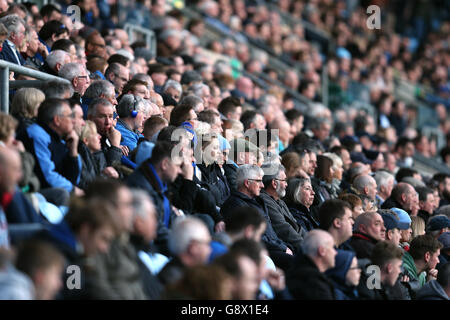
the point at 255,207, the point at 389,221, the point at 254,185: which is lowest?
the point at 389,221

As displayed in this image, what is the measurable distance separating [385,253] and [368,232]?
62 centimetres

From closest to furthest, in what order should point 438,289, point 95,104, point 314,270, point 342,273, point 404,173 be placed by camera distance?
point 314,270 → point 342,273 → point 438,289 → point 95,104 → point 404,173

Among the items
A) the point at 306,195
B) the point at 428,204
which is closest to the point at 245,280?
the point at 306,195

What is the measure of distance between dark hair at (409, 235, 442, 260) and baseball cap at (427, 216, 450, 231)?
1.02 meters

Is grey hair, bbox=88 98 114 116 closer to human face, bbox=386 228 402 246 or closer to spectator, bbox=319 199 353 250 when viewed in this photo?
spectator, bbox=319 199 353 250

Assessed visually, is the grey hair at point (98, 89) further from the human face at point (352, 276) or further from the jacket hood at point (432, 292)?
the jacket hood at point (432, 292)

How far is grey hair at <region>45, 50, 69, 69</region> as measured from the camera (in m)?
8.32

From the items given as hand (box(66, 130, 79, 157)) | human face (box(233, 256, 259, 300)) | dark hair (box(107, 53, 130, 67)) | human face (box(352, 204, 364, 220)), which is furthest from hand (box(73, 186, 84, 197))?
dark hair (box(107, 53, 130, 67))

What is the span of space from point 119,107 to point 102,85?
1.38ft

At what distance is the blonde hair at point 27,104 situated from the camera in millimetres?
6363

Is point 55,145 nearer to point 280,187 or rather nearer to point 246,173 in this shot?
point 246,173

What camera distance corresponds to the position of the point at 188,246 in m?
5.18
